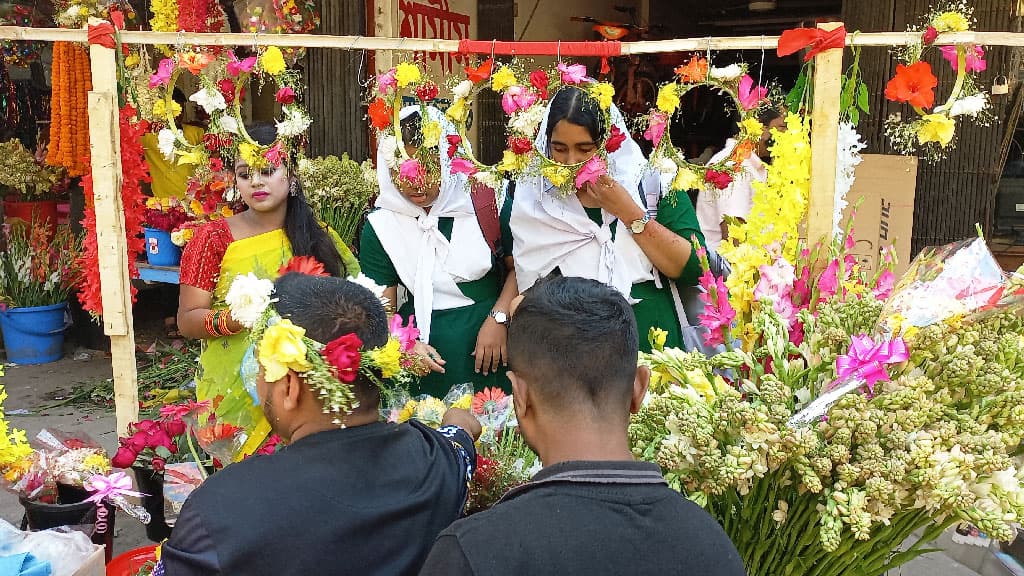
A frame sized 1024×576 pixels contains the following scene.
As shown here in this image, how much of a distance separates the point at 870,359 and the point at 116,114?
2.18 metres

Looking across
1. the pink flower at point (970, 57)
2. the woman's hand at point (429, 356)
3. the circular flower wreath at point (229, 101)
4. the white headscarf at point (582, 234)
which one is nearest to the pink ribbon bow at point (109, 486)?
the woman's hand at point (429, 356)

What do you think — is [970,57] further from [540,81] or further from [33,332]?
[33,332]

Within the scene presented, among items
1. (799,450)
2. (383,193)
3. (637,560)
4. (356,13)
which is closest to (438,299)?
(383,193)

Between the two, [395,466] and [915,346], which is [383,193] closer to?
[395,466]

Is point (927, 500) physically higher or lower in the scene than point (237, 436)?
higher

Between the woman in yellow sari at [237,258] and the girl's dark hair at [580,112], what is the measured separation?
0.95m

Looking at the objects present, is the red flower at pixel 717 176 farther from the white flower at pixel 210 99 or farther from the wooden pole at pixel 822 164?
the white flower at pixel 210 99

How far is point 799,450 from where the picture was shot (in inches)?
53.8

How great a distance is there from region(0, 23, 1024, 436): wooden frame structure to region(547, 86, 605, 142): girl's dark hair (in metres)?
0.12

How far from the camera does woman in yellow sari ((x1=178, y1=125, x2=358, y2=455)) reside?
255cm

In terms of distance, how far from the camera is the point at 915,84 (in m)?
2.05

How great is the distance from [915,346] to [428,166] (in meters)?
1.49

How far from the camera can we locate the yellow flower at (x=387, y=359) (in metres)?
1.33

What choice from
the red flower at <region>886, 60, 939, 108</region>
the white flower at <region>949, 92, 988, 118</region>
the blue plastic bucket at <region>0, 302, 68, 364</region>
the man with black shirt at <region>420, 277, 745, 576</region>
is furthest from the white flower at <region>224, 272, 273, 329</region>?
the blue plastic bucket at <region>0, 302, 68, 364</region>
